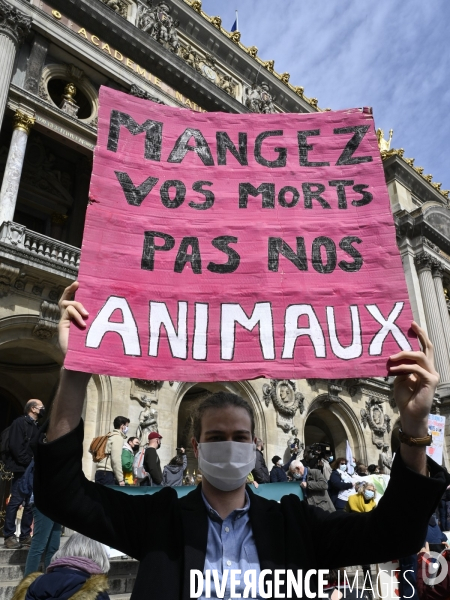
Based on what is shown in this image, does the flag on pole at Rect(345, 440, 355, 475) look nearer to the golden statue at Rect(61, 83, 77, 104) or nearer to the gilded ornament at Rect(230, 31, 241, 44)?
the golden statue at Rect(61, 83, 77, 104)

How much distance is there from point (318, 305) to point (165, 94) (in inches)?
697

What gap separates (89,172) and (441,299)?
20366 mm

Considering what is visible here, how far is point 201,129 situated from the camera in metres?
3.56

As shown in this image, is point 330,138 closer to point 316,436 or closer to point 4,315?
point 4,315

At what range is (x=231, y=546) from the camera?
71.4 inches

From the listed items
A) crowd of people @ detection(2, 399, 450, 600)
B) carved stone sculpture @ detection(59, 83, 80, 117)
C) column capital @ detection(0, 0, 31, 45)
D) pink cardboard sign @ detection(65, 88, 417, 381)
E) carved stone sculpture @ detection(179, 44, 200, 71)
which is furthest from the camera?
carved stone sculpture @ detection(179, 44, 200, 71)

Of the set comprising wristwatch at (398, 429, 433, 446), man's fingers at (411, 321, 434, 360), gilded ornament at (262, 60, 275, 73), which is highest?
gilded ornament at (262, 60, 275, 73)

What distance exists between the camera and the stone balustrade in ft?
39.8

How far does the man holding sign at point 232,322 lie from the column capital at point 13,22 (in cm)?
1375

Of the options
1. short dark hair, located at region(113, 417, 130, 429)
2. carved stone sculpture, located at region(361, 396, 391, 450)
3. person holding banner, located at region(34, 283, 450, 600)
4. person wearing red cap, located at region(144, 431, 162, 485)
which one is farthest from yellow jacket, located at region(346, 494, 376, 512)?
carved stone sculpture, located at region(361, 396, 391, 450)

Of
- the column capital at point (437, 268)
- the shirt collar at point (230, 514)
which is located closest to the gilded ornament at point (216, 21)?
the column capital at point (437, 268)

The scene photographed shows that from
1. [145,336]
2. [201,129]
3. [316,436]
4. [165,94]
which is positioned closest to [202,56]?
[165,94]

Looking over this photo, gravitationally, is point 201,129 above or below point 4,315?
below

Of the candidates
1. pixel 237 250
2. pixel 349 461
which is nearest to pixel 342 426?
pixel 349 461
